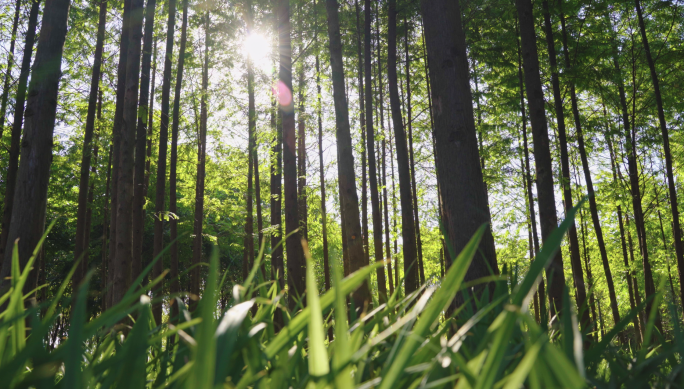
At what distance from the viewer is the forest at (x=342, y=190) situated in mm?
581

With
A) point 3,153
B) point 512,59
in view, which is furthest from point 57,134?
point 512,59

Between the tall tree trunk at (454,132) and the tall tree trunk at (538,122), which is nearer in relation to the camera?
the tall tree trunk at (454,132)

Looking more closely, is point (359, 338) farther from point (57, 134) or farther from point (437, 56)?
point (57, 134)

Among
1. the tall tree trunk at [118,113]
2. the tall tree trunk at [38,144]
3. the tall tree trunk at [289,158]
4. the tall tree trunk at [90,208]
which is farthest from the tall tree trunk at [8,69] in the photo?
the tall tree trunk at [38,144]

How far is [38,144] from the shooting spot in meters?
4.52

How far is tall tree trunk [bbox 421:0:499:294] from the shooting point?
3.45 metres

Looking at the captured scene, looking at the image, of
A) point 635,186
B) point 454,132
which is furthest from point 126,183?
point 635,186

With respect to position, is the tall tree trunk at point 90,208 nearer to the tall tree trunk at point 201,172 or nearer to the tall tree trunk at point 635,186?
→ the tall tree trunk at point 201,172

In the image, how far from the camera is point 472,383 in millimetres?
519

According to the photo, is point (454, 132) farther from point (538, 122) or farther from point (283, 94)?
point (283, 94)

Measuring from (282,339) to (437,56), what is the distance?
11.7 ft

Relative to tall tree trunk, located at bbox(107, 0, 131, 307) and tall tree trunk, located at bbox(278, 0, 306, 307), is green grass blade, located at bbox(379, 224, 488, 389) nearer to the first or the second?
tall tree trunk, located at bbox(107, 0, 131, 307)

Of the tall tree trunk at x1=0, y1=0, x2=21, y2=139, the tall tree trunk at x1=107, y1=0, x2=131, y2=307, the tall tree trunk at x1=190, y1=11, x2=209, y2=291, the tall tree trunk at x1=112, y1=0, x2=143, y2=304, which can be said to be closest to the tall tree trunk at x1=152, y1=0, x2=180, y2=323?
the tall tree trunk at x1=107, y1=0, x2=131, y2=307

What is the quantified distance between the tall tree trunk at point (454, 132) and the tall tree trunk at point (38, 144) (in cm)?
403
